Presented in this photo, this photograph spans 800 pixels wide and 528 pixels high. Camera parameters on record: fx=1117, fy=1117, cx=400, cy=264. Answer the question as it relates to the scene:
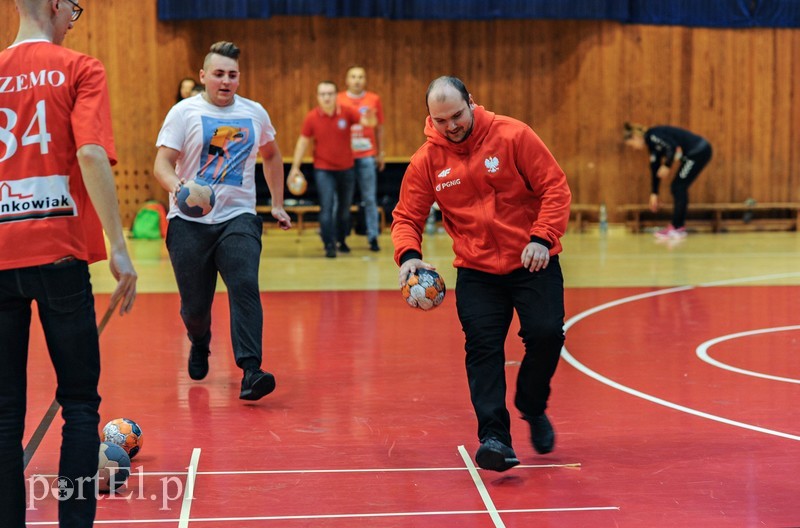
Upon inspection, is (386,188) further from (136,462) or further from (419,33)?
(136,462)

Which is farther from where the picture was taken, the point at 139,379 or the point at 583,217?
the point at 583,217

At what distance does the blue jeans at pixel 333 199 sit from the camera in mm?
14195

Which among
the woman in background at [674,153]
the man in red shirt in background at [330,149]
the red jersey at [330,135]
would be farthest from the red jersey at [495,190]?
the woman in background at [674,153]

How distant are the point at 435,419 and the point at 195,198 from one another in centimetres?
184

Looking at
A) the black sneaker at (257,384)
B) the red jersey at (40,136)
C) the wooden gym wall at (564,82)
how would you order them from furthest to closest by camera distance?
the wooden gym wall at (564,82) < the black sneaker at (257,384) < the red jersey at (40,136)

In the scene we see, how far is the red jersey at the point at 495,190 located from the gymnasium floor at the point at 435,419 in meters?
1.05

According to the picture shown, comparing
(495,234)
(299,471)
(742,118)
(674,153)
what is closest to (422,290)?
(495,234)

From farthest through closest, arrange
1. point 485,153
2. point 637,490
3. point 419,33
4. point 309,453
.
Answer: point 419,33
point 309,453
point 485,153
point 637,490

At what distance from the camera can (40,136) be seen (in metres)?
3.83

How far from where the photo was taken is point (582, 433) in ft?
19.5

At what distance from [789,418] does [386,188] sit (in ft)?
40.1

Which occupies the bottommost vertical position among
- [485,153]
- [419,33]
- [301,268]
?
[301,268]

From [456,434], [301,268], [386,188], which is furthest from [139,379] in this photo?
[386,188]

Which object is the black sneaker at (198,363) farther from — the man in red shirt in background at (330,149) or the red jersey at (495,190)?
the man in red shirt in background at (330,149)
